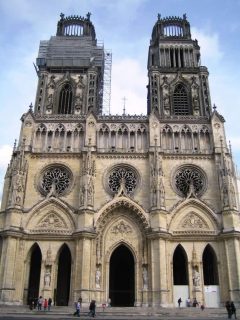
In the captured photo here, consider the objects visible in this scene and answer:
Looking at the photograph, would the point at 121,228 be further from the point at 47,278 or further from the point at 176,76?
the point at 176,76

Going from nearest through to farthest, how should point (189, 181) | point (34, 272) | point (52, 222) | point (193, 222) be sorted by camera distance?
point (52, 222) → point (193, 222) → point (34, 272) → point (189, 181)

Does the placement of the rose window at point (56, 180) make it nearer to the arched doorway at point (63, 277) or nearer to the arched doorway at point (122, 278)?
the arched doorway at point (63, 277)

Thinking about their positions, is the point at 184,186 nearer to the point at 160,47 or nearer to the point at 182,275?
the point at 182,275

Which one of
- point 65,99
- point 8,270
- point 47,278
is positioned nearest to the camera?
point 8,270

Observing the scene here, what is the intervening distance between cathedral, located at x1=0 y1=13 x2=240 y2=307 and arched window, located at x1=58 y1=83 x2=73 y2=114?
0.50 ft

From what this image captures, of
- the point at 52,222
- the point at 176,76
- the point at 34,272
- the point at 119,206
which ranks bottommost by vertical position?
the point at 34,272

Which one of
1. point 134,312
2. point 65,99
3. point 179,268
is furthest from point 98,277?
point 65,99

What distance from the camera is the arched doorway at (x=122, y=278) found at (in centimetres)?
3184

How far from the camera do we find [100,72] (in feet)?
146

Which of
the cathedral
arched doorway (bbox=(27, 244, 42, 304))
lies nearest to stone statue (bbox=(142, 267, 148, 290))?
the cathedral

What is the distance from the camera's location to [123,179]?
33.1 m

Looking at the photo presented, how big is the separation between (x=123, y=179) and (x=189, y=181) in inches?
240

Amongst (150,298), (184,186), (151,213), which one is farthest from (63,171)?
(150,298)

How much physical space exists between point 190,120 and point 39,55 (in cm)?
1999
